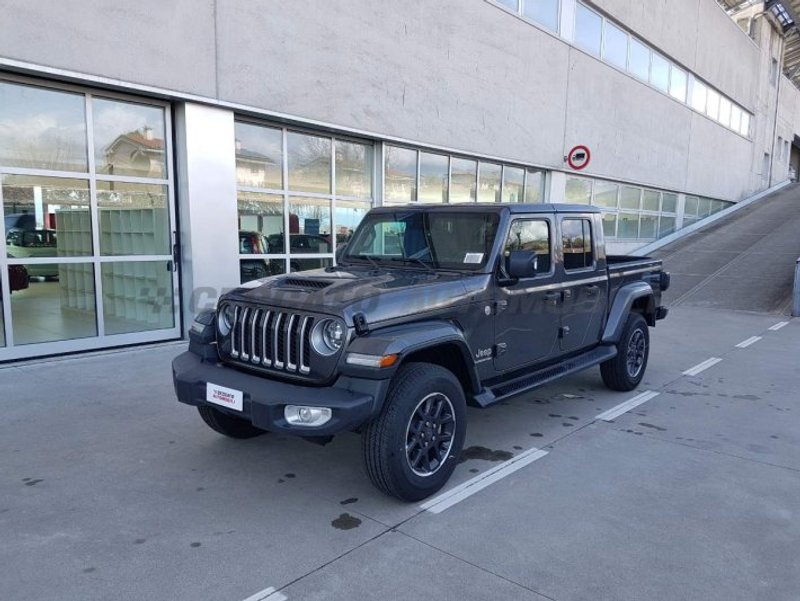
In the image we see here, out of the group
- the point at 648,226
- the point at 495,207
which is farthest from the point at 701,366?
the point at 648,226

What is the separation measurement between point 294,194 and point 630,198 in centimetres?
1350

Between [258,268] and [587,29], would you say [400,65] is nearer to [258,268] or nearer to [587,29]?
[258,268]

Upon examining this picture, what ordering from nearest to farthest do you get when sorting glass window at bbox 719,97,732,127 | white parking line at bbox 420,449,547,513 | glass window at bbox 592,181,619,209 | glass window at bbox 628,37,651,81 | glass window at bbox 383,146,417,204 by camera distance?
white parking line at bbox 420,449,547,513 → glass window at bbox 383,146,417,204 → glass window at bbox 592,181,619,209 → glass window at bbox 628,37,651,81 → glass window at bbox 719,97,732,127

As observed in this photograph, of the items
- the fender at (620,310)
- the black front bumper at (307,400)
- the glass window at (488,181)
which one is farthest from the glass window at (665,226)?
the black front bumper at (307,400)

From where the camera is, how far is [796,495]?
3730 millimetres

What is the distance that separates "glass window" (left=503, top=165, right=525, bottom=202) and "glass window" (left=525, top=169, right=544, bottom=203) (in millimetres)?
230

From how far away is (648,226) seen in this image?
810 inches

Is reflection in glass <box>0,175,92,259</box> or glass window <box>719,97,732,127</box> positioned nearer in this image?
reflection in glass <box>0,175,92,259</box>

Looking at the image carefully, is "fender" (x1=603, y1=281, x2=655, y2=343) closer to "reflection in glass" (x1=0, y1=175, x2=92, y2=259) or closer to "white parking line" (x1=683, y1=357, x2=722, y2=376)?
"white parking line" (x1=683, y1=357, x2=722, y2=376)

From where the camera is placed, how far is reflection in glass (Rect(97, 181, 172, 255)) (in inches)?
290

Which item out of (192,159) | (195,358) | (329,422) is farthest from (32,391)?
(329,422)

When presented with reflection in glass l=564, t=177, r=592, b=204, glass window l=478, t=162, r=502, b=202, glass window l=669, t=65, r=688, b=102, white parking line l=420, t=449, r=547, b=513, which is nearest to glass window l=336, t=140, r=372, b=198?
glass window l=478, t=162, r=502, b=202

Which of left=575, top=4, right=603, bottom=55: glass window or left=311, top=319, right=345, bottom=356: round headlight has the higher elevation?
left=575, top=4, right=603, bottom=55: glass window

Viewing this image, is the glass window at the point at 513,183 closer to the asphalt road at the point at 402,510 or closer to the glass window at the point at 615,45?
the glass window at the point at 615,45
